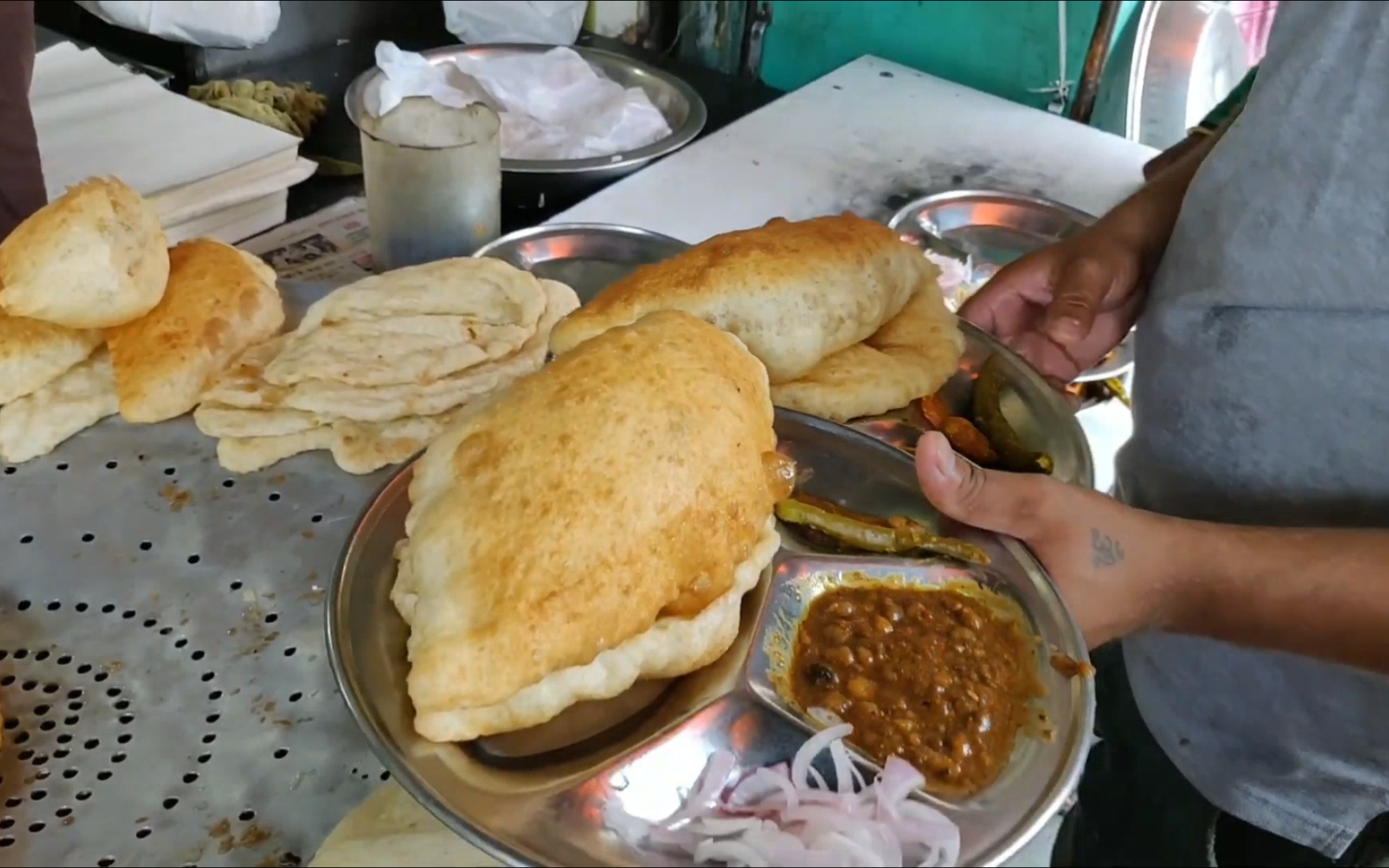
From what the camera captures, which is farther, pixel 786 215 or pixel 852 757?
Answer: pixel 786 215

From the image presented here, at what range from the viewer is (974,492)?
122 cm

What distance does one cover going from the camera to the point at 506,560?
1.00m

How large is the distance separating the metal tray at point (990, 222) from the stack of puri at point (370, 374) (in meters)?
1.22

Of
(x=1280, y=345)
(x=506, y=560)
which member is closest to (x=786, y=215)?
(x=1280, y=345)

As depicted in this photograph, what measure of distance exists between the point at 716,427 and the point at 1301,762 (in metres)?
1.14

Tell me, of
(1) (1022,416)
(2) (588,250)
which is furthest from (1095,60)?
(1) (1022,416)

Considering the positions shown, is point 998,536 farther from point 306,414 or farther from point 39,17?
point 39,17

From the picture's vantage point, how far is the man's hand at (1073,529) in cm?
122

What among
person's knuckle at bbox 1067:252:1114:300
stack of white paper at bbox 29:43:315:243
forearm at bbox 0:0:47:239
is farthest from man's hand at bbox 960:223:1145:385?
forearm at bbox 0:0:47:239

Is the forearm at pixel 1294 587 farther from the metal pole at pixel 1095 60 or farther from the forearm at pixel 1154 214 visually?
the metal pole at pixel 1095 60

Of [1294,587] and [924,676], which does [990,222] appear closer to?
[1294,587]

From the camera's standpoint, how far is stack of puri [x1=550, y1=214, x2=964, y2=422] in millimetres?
1449

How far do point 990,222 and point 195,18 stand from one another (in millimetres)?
2063

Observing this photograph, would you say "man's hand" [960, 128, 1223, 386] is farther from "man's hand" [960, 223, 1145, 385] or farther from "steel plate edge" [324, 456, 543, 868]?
"steel plate edge" [324, 456, 543, 868]
